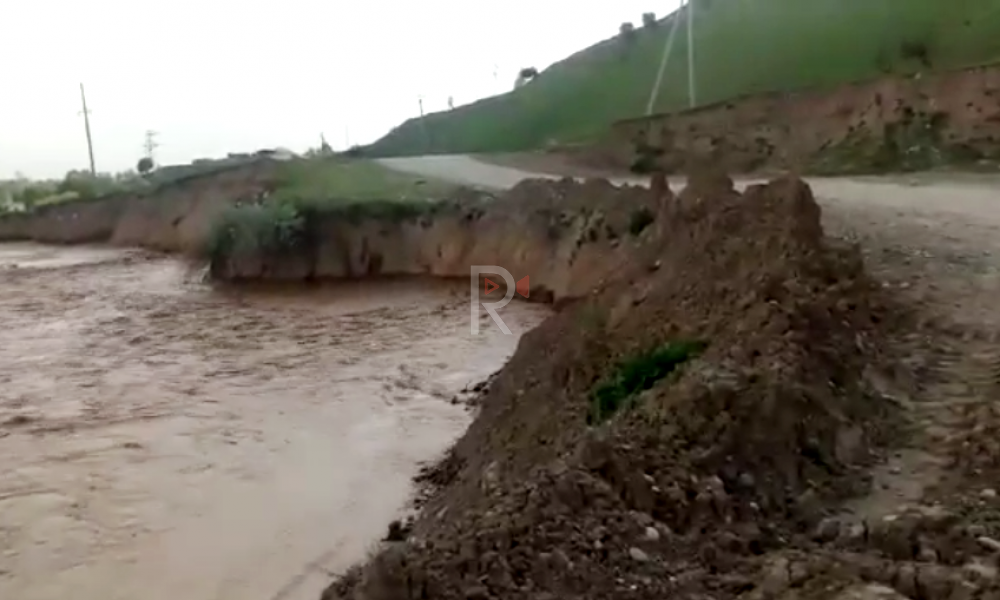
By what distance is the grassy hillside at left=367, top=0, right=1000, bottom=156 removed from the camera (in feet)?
126

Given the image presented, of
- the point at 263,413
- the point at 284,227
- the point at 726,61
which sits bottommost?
the point at 263,413

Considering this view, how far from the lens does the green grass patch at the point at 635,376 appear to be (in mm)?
7652

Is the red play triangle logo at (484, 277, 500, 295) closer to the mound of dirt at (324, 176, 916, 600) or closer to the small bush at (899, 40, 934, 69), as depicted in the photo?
the mound of dirt at (324, 176, 916, 600)

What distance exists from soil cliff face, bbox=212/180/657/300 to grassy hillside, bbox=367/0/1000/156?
1586 centimetres

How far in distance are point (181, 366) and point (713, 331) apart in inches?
479

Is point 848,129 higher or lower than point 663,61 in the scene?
lower

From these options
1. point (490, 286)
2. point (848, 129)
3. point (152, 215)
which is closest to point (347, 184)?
point (490, 286)

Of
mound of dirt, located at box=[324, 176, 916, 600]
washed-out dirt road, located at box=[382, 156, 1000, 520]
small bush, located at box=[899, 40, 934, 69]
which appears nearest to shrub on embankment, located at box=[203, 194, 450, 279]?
washed-out dirt road, located at box=[382, 156, 1000, 520]

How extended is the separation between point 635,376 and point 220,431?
24.4ft

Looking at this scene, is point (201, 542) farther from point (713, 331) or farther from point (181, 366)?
point (181, 366)

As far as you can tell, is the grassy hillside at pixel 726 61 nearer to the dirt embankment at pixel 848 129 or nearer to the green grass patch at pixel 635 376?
the dirt embankment at pixel 848 129

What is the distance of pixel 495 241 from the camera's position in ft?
79.6

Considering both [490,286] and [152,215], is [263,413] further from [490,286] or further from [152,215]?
[152,215]

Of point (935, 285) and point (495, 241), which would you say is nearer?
point (935, 285)
